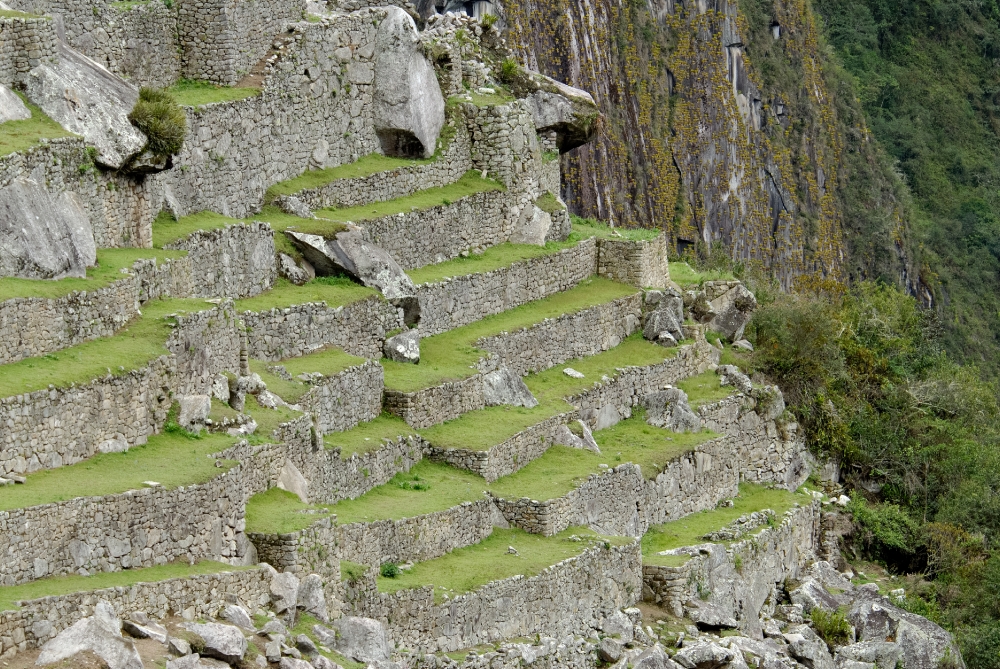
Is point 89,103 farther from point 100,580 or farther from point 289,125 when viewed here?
point 100,580

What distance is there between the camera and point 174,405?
37.6 m

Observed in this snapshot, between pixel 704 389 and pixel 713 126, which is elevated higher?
pixel 704 389

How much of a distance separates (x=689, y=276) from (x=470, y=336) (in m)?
12.5

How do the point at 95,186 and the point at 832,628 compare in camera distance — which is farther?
the point at 832,628

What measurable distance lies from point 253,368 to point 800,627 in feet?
43.4

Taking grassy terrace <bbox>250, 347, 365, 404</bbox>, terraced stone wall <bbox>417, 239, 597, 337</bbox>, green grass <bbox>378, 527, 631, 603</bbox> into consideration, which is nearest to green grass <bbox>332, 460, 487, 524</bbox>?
green grass <bbox>378, 527, 631, 603</bbox>

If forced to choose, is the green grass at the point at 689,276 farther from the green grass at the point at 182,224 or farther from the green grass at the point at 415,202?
the green grass at the point at 182,224

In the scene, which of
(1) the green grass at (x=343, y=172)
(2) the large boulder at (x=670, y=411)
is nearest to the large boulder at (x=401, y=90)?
(1) the green grass at (x=343, y=172)

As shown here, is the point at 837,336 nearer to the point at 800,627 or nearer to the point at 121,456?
the point at 800,627

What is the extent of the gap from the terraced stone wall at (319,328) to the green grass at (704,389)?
8957 mm

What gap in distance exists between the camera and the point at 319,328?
145 ft

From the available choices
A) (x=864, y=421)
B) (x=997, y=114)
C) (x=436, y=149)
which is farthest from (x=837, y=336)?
(x=997, y=114)

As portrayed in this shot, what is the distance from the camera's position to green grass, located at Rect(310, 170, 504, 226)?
4775 cm

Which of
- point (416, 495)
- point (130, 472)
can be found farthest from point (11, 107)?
point (416, 495)
